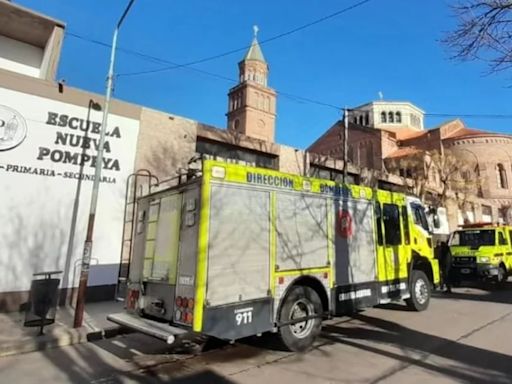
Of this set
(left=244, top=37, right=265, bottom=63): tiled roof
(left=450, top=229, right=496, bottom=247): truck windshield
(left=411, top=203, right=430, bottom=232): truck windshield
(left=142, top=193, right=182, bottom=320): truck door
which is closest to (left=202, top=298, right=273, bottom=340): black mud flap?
(left=142, top=193, right=182, bottom=320): truck door

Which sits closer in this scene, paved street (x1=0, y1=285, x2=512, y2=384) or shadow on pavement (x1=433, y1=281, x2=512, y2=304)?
paved street (x1=0, y1=285, x2=512, y2=384)

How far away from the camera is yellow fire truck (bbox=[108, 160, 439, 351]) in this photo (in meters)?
5.84

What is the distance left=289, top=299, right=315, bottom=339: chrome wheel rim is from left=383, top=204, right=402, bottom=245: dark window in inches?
126

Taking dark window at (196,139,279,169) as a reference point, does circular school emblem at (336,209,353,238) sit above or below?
below

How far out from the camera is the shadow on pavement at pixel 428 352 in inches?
218

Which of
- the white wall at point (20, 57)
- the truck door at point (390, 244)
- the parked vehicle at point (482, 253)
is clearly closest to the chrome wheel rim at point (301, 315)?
the truck door at point (390, 244)

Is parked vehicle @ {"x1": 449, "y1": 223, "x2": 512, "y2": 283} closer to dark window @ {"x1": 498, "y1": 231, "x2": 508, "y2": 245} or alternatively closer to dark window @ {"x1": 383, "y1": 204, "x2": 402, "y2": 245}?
dark window @ {"x1": 498, "y1": 231, "x2": 508, "y2": 245}

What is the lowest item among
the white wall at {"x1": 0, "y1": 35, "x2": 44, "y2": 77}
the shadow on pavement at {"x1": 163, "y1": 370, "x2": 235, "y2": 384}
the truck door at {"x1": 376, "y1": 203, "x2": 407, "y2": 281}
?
the shadow on pavement at {"x1": 163, "y1": 370, "x2": 235, "y2": 384}

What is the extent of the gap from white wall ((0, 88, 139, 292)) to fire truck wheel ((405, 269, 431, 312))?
854cm

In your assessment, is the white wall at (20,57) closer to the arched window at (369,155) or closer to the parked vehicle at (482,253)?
the parked vehicle at (482,253)

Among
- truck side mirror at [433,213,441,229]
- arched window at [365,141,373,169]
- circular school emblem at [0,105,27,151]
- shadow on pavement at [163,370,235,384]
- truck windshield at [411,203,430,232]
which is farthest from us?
arched window at [365,141,373,169]

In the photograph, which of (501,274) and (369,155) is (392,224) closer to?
(501,274)

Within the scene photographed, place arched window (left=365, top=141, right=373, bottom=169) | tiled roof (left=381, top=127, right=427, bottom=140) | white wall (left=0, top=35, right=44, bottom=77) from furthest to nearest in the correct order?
tiled roof (left=381, top=127, right=427, bottom=140) < arched window (left=365, top=141, right=373, bottom=169) < white wall (left=0, top=35, right=44, bottom=77)

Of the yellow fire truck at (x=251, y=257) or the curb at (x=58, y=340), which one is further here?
the curb at (x=58, y=340)
